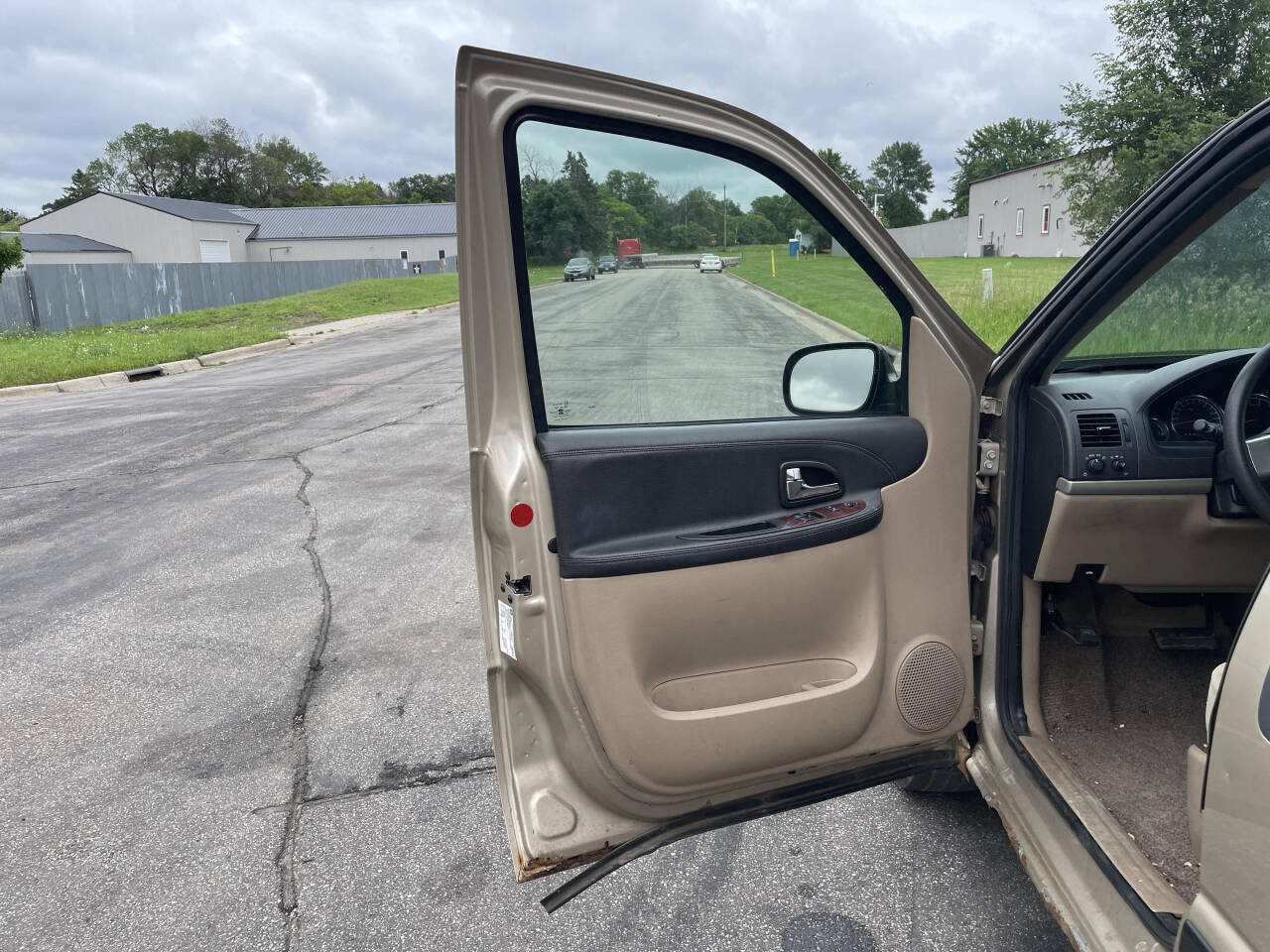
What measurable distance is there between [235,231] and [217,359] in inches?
1949

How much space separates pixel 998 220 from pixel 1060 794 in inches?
1871

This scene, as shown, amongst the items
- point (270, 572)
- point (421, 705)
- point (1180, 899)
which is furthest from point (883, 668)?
point (270, 572)

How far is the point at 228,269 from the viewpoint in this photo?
1307 inches

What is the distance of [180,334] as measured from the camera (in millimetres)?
20047

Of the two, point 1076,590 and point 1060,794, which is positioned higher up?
point 1076,590

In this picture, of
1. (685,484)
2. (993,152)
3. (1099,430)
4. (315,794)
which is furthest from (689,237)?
(993,152)

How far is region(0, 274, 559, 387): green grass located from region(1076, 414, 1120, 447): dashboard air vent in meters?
12.8

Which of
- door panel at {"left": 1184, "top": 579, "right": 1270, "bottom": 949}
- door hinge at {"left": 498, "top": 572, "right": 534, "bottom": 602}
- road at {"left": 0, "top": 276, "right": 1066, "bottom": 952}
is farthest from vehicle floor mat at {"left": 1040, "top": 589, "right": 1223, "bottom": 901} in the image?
door hinge at {"left": 498, "top": 572, "right": 534, "bottom": 602}

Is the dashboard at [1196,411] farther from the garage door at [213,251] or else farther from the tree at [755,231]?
the garage door at [213,251]

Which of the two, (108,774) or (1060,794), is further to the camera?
(108,774)

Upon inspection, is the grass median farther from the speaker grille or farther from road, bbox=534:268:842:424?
the speaker grille

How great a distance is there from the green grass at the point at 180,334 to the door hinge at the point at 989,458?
12.7 meters

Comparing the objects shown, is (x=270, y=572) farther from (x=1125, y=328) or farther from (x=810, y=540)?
(x=1125, y=328)

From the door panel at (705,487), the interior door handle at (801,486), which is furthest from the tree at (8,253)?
the interior door handle at (801,486)
